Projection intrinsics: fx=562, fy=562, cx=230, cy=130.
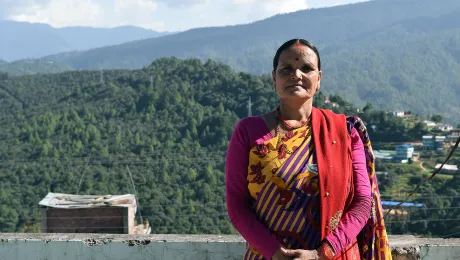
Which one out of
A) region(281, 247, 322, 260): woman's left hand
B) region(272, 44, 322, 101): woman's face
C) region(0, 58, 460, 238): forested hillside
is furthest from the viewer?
region(0, 58, 460, 238): forested hillside

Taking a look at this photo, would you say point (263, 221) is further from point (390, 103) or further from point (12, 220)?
point (390, 103)

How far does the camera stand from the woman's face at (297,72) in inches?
66.2

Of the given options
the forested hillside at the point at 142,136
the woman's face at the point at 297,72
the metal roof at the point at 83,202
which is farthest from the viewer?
the forested hillside at the point at 142,136

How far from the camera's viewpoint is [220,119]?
111 ft

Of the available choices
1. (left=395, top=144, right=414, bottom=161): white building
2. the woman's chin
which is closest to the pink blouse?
the woman's chin

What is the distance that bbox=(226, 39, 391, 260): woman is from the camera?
1.62 metres

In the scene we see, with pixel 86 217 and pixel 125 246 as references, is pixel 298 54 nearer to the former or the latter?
pixel 125 246

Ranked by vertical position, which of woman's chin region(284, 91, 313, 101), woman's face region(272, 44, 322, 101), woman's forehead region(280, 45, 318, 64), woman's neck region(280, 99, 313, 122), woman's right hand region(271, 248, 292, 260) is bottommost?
woman's right hand region(271, 248, 292, 260)

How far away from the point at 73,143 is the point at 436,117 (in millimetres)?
22206

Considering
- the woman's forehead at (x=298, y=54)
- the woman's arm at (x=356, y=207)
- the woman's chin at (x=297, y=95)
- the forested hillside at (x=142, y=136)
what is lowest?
the forested hillside at (x=142, y=136)

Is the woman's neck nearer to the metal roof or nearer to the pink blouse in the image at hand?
the pink blouse

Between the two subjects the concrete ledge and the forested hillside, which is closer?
the concrete ledge

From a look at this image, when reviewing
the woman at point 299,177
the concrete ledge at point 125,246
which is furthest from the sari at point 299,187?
the concrete ledge at point 125,246

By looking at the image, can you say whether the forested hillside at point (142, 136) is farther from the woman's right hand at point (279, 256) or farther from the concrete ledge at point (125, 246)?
the woman's right hand at point (279, 256)
